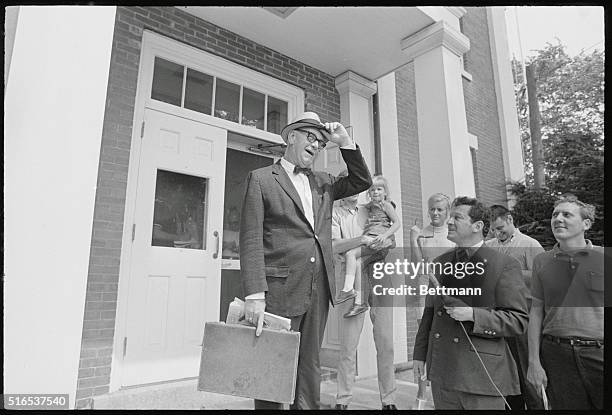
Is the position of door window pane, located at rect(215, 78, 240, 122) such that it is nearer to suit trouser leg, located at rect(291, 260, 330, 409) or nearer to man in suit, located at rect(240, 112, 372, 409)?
man in suit, located at rect(240, 112, 372, 409)

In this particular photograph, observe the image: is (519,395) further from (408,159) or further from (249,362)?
(408,159)

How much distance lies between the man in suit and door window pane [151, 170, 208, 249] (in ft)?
5.98

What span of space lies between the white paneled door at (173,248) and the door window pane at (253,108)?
43 cm

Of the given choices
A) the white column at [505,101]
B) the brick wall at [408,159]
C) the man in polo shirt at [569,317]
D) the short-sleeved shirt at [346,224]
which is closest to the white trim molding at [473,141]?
the white column at [505,101]

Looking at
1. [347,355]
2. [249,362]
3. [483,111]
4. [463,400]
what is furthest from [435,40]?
[483,111]

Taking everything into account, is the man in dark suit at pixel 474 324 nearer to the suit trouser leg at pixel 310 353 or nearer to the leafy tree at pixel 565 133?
the suit trouser leg at pixel 310 353

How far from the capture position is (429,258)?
3.35m

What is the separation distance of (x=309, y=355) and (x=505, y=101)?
790 centimetres

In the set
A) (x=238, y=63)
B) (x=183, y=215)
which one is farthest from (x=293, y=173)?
(x=238, y=63)

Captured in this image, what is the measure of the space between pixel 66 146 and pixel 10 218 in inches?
18.0

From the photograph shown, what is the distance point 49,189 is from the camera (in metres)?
2.09

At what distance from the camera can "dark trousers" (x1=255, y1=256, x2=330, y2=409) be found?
200 centimetres

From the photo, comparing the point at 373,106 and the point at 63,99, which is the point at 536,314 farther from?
the point at 373,106

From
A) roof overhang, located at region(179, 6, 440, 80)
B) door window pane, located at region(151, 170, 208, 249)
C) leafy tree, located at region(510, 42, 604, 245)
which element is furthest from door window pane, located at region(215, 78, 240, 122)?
leafy tree, located at region(510, 42, 604, 245)
